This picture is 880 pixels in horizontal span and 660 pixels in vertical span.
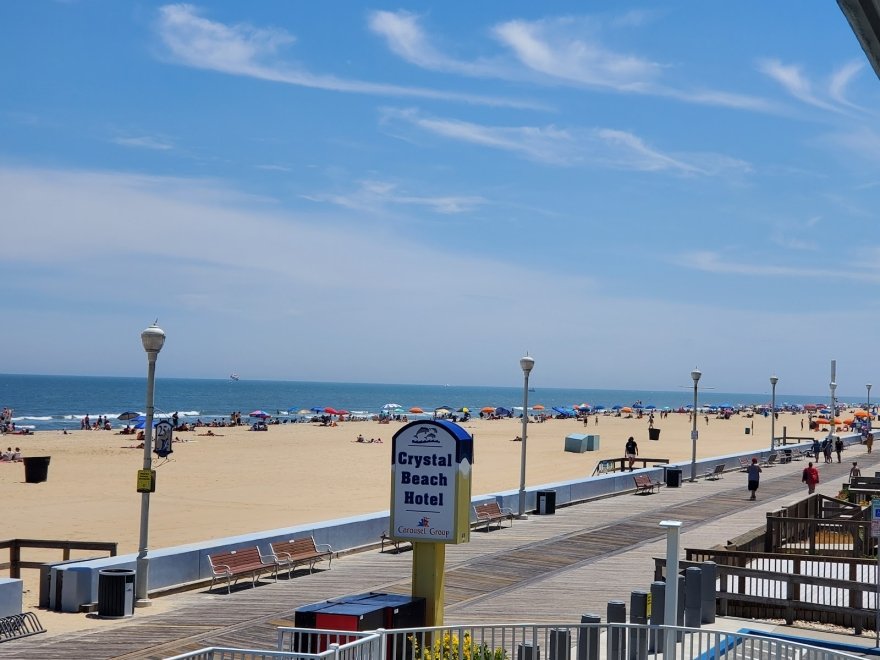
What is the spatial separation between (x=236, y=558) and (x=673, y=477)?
21.0 m

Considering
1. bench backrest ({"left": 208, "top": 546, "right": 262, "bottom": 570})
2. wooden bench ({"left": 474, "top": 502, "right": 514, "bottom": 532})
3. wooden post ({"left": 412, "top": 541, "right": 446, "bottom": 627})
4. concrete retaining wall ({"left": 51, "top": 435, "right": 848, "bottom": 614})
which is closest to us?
wooden post ({"left": 412, "top": 541, "right": 446, "bottom": 627})

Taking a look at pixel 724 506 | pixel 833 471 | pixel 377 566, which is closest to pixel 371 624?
pixel 377 566

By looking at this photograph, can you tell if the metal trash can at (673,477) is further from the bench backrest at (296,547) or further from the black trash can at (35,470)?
the black trash can at (35,470)

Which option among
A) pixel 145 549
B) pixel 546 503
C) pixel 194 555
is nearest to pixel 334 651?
pixel 145 549

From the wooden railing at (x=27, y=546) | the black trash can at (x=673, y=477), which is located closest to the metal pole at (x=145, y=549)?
the wooden railing at (x=27, y=546)

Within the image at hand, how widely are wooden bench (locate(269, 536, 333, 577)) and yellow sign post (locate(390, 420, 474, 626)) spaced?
614 centimetres

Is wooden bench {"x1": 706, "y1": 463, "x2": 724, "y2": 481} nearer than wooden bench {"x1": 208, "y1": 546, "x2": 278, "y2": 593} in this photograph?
No

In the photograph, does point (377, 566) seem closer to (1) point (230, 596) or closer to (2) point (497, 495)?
(1) point (230, 596)

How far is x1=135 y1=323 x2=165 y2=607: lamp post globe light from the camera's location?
600 inches

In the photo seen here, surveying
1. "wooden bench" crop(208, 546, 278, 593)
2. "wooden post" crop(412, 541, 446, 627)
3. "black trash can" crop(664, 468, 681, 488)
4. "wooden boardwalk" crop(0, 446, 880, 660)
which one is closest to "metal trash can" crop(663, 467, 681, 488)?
"black trash can" crop(664, 468, 681, 488)

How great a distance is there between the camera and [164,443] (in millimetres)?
16625

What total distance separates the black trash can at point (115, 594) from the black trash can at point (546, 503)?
14.2m

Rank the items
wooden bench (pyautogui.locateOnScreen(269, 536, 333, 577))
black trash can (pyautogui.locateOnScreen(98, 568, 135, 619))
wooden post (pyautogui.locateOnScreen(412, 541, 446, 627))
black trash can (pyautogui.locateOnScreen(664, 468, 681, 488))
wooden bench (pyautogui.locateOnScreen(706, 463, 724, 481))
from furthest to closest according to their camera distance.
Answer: wooden bench (pyautogui.locateOnScreen(706, 463, 724, 481))
black trash can (pyautogui.locateOnScreen(664, 468, 681, 488))
wooden bench (pyautogui.locateOnScreen(269, 536, 333, 577))
black trash can (pyautogui.locateOnScreen(98, 568, 135, 619))
wooden post (pyautogui.locateOnScreen(412, 541, 446, 627))

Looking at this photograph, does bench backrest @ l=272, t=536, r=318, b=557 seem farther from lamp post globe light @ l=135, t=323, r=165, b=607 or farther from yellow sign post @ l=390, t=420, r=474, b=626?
yellow sign post @ l=390, t=420, r=474, b=626
